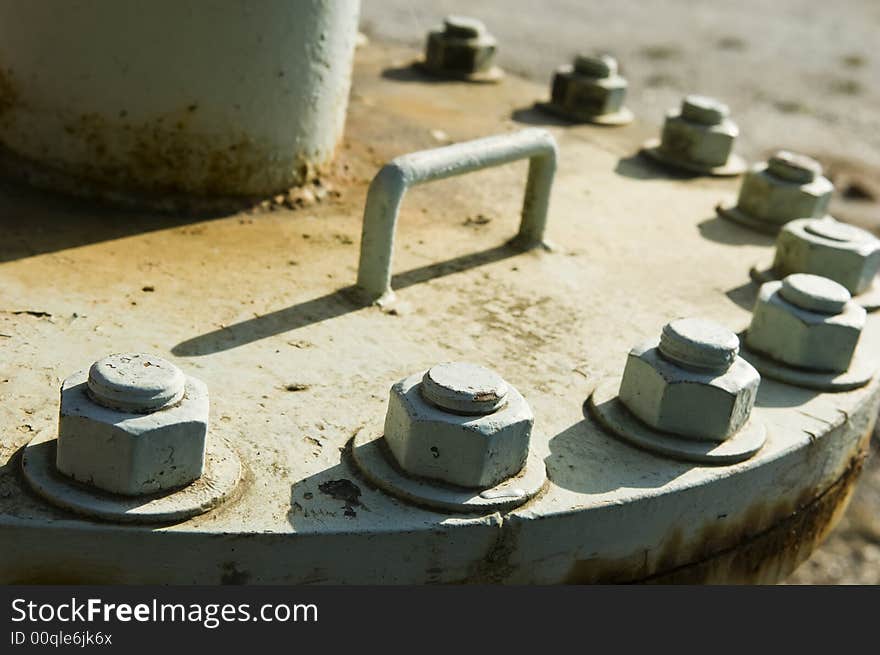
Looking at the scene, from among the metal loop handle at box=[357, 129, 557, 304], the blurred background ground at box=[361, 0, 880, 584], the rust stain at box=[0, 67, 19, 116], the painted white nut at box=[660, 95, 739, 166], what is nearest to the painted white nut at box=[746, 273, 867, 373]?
the metal loop handle at box=[357, 129, 557, 304]

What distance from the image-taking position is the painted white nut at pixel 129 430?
2027 mm

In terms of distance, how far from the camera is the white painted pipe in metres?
3.11

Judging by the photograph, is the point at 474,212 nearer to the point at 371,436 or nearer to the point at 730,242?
the point at 730,242

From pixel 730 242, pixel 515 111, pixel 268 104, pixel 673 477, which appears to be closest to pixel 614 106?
pixel 515 111

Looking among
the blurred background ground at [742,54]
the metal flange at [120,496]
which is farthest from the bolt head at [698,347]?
the blurred background ground at [742,54]

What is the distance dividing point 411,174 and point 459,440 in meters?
0.93

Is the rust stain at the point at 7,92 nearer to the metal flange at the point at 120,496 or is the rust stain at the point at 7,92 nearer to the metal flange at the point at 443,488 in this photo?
the metal flange at the point at 120,496

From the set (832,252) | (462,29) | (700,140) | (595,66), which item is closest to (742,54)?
(462,29)

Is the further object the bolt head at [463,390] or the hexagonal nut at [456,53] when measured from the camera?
the hexagonal nut at [456,53]

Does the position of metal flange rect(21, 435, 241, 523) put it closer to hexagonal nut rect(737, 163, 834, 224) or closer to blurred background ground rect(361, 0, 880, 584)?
hexagonal nut rect(737, 163, 834, 224)

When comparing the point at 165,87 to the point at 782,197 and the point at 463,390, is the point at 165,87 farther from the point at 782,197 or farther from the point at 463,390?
the point at 782,197

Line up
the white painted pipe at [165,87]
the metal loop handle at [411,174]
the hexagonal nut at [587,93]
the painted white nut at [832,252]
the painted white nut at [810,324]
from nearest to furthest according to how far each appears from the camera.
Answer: the painted white nut at [810,324]
the metal loop handle at [411,174]
the white painted pipe at [165,87]
the painted white nut at [832,252]
the hexagonal nut at [587,93]

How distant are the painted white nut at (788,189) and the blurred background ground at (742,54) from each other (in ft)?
12.1

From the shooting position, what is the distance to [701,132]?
4234mm
